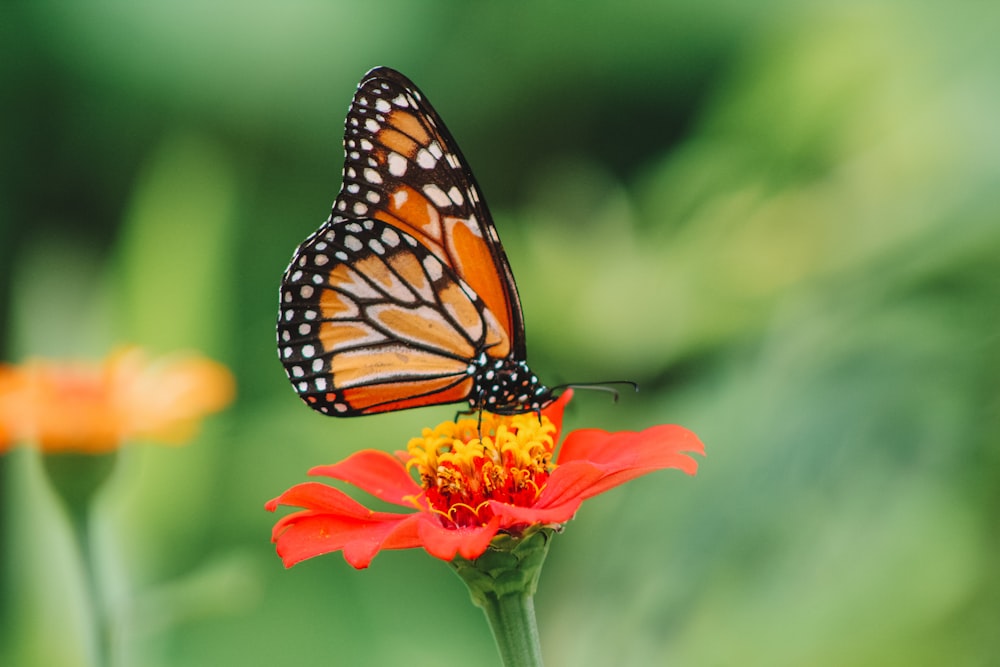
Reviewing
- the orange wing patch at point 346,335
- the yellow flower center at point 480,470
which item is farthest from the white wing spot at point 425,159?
the yellow flower center at point 480,470

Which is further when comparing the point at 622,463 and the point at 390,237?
the point at 390,237

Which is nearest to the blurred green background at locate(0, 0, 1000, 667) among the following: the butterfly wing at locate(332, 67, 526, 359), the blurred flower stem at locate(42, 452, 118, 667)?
the blurred flower stem at locate(42, 452, 118, 667)

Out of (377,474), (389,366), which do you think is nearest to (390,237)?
(389,366)

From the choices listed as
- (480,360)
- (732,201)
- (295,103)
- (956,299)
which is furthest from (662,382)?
(295,103)

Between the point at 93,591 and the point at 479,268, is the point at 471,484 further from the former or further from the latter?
the point at 93,591

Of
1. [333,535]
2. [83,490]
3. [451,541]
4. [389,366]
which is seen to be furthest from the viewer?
[83,490]

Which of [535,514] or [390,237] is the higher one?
[390,237]

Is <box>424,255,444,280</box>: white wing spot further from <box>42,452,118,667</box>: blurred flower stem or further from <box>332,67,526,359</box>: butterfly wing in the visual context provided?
<box>42,452,118,667</box>: blurred flower stem
